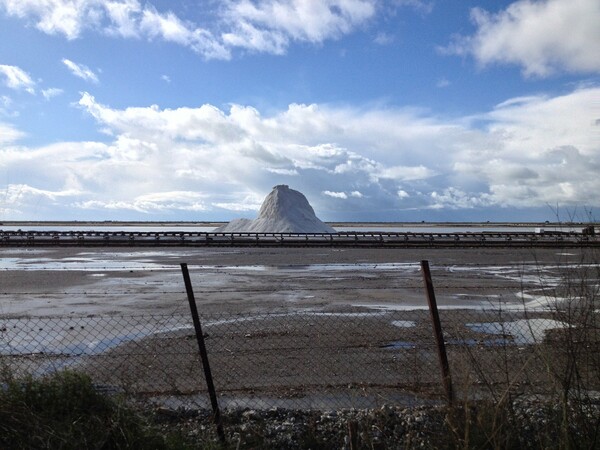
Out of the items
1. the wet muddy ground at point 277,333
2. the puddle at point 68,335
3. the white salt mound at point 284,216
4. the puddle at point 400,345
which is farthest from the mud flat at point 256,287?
the white salt mound at point 284,216

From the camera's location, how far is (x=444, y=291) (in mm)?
17656

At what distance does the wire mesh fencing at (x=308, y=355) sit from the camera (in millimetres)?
5645

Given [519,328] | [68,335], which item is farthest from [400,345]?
[68,335]

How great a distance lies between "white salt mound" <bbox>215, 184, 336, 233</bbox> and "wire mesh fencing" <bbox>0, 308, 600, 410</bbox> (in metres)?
54.9

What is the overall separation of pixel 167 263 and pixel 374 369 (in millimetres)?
23776

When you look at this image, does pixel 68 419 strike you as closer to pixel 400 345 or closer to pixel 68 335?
pixel 400 345

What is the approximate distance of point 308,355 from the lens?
916 cm

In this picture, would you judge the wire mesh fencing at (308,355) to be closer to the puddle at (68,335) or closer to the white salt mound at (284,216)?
the puddle at (68,335)

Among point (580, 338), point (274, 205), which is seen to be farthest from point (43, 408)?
point (274, 205)

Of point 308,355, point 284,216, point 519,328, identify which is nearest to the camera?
point 308,355

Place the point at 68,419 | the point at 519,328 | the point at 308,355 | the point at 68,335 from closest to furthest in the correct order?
1. the point at 68,419
2. the point at 308,355
3. the point at 68,335
4. the point at 519,328

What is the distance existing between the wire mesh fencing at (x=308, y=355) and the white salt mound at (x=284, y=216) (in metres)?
54.9

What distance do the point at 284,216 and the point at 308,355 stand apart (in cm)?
6108

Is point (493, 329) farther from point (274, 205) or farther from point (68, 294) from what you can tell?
point (274, 205)
